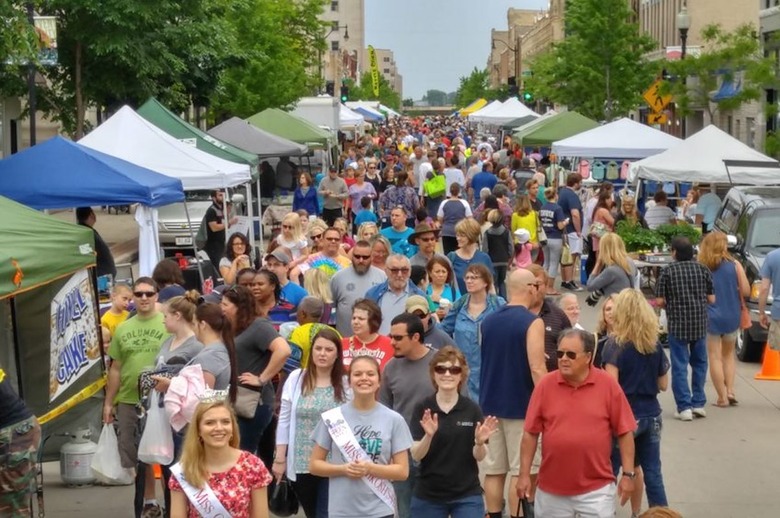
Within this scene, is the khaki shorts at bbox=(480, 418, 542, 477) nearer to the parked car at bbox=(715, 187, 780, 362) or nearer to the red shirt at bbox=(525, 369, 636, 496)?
the red shirt at bbox=(525, 369, 636, 496)

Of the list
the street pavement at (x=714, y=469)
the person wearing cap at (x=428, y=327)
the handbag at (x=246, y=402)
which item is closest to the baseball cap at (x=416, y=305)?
the person wearing cap at (x=428, y=327)

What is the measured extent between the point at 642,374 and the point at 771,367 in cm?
587

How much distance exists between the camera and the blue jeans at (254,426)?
9.17 meters

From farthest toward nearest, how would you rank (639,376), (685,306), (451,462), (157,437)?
(685,306), (639,376), (157,437), (451,462)

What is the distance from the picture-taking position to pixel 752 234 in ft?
57.8

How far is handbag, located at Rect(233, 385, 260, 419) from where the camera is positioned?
8.99 m

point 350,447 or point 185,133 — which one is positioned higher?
point 185,133

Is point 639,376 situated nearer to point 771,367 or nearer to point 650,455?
point 650,455

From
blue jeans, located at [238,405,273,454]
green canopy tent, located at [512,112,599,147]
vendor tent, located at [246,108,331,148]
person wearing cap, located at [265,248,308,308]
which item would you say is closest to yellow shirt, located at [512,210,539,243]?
person wearing cap, located at [265,248,308,308]

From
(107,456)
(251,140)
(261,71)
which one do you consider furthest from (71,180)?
(261,71)

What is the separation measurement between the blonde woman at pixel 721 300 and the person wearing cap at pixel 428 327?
4447mm

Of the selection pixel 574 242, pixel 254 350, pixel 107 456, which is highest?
pixel 254 350

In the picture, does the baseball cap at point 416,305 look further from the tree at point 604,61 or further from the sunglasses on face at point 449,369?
the tree at point 604,61

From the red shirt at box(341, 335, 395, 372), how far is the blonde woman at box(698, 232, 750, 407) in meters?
5.09
